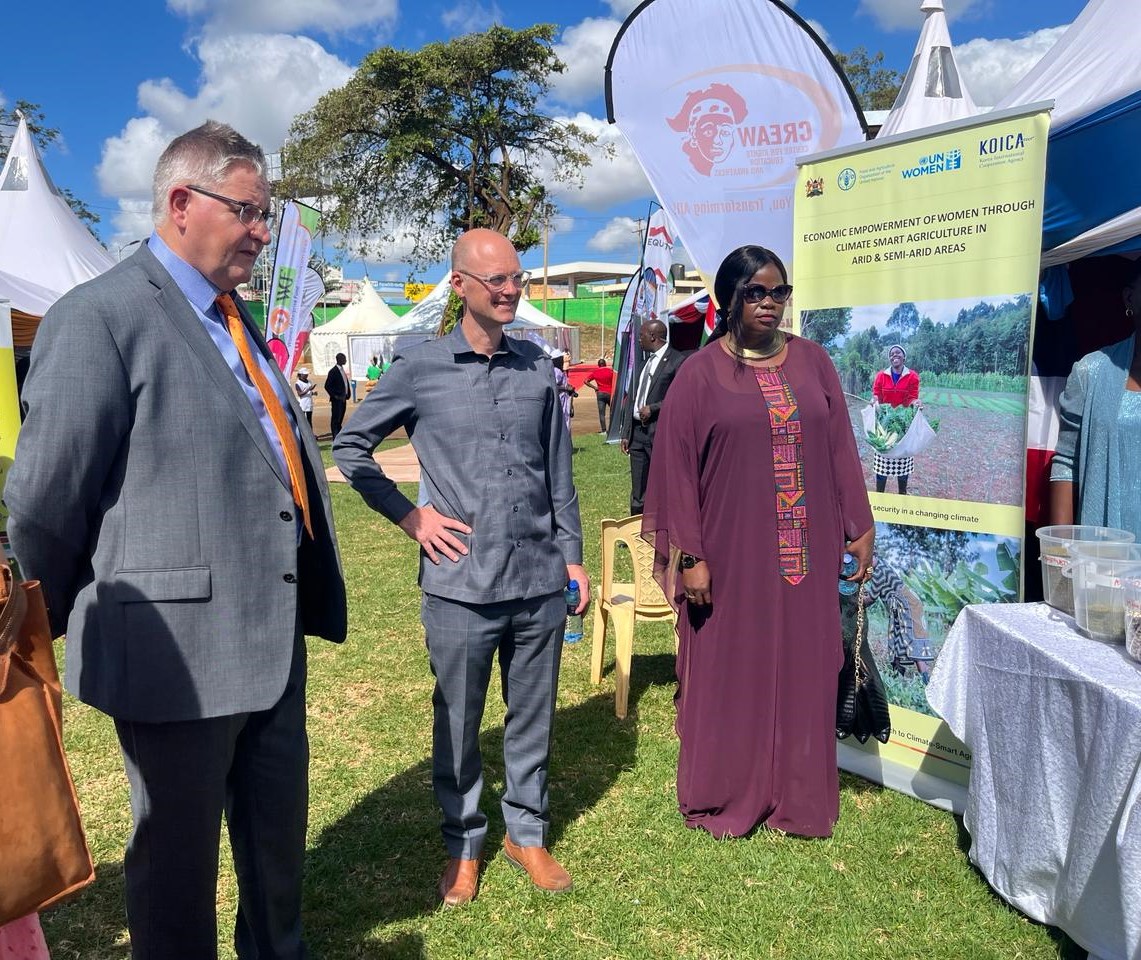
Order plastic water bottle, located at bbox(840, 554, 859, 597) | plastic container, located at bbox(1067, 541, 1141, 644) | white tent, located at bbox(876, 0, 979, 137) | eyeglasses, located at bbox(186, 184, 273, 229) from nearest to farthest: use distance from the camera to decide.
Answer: eyeglasses, located at bbox(186, 184, 273, 229), plastic container, located at bbox(1067, 541, 1141, 644), plastic water bottle, located at bbox(840, 554, 859, 597), white tent, located at bbox(876, 0, 979, 137)

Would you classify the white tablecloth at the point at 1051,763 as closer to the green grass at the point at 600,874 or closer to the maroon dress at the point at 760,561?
the green grass at the point at 600,874

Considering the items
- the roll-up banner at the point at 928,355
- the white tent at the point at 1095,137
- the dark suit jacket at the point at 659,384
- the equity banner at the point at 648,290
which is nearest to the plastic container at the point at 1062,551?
the roll-up banner at the point at 928,355

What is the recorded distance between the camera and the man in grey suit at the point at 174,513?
1777 millimetres

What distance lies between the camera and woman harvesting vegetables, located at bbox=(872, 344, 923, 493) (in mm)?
3779

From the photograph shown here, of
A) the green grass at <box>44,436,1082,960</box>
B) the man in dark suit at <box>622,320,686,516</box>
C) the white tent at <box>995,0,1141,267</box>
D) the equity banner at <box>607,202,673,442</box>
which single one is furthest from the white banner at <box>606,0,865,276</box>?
the equity banner at <box>607,202,673,442</box>

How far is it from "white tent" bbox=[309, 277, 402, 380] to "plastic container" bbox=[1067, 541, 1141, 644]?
28845 mm

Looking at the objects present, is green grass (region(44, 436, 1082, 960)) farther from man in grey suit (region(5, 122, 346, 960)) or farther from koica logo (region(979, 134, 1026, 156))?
koica logo (region(979, 134, 1026, 156))

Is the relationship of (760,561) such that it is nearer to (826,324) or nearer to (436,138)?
(826,324)

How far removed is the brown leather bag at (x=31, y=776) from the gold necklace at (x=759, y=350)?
2.43m

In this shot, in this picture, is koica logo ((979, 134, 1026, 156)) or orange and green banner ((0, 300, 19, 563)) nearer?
koica logo ((979, 134, 1026, 156))

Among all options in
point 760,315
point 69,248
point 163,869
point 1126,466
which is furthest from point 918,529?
point 69,248

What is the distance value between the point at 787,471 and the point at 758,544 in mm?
285

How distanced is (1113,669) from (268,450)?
2.28m

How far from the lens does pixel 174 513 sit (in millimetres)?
1870
